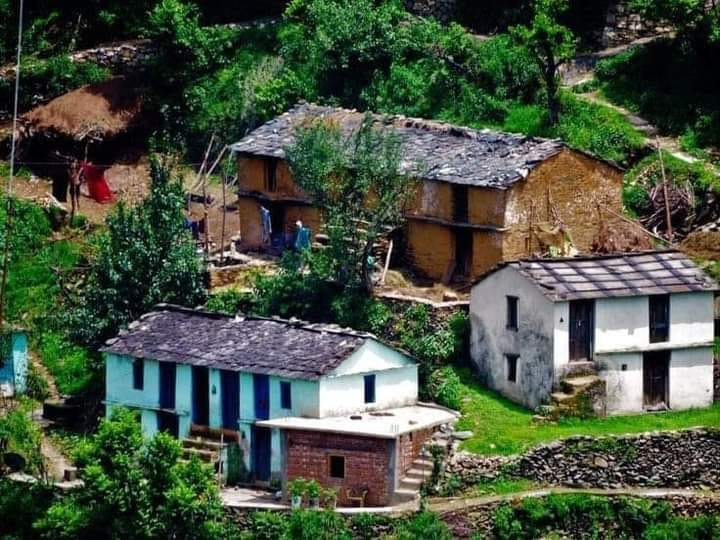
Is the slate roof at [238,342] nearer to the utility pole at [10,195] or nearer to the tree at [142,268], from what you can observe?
the tree at [142,268]

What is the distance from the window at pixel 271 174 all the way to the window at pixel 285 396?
10246 millimetres

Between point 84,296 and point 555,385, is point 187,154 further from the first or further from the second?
point 555,385

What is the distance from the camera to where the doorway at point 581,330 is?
6669 centimetres

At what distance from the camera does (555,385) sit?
6675 cm

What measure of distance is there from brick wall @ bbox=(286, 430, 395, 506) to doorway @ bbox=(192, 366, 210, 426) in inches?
116

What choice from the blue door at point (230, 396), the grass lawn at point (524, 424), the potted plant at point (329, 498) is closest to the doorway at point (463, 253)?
the grass lawn at point (524, 424)

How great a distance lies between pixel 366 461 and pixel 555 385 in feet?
15.3

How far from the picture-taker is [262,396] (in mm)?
66688

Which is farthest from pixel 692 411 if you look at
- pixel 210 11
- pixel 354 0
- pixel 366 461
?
pixel 210 11

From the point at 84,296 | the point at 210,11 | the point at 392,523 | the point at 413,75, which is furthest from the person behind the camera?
the point at 210,11

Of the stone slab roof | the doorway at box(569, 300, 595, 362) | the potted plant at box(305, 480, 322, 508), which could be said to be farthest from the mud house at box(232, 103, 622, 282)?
the potted plant at box(305, 480, 322, 508)

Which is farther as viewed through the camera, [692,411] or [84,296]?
[84,296]

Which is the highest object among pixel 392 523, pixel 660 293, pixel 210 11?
pixel 210 11

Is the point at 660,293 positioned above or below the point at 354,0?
below
